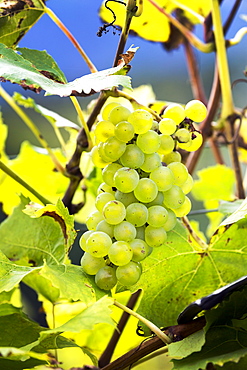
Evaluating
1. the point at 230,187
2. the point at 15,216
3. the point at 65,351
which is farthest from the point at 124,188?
the point at 230,187

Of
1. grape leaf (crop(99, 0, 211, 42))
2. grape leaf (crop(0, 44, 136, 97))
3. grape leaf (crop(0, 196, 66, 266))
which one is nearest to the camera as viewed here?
grape leaf (crop(0, 44, 136, 97))

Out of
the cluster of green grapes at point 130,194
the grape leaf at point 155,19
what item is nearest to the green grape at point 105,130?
the cluster of green grapes at point 130,194

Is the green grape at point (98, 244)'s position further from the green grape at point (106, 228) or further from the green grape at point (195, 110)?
the green grape at point (195, 110)

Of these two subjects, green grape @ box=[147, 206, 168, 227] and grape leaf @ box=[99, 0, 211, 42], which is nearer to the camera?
green grape @ box=[147, 206, 168, 227]

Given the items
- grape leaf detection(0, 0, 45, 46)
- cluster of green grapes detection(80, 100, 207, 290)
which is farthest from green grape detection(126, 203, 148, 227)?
grape leaf detection(0, 0, 45, 46)

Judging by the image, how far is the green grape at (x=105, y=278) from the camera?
1.11 ft

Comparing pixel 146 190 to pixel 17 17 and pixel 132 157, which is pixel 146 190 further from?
pixel 17 17

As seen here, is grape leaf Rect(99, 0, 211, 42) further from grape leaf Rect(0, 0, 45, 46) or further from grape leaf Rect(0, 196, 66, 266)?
grape leaf Rect(0, 196, 66, 266)

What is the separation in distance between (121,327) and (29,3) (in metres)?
0.37

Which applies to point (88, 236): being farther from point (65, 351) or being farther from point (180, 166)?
point (65, 351)

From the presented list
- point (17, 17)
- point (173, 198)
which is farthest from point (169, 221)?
point (17, 17)

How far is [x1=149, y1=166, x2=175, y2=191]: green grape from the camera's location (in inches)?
14.1

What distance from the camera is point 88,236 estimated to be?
36 cm

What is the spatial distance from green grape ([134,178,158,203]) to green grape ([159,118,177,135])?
0.05 m
